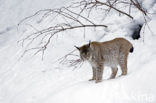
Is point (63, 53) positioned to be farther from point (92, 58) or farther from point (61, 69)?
point (92, 58)

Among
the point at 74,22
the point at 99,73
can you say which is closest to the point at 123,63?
the point at 99,73

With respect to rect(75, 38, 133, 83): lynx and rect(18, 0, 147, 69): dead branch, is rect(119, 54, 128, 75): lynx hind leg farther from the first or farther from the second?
rect(18, 0, 147, 69): dead branch

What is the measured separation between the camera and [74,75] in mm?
6871

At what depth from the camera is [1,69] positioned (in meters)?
8.34

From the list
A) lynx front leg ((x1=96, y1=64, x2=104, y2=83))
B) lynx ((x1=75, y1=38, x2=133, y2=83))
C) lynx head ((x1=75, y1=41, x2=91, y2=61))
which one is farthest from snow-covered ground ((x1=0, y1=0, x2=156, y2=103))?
lynx head ((x1=75, y1=41, x2=91, y2=61))

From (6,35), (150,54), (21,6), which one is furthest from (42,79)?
(21,6)

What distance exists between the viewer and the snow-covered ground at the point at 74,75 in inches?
170

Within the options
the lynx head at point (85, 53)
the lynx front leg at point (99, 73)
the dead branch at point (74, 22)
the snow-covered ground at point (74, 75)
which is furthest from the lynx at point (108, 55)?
the dead branch at point (74, 22)

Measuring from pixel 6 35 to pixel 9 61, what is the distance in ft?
8.95

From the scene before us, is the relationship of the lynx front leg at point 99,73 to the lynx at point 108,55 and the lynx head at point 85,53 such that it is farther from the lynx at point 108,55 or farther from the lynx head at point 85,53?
the lynx head at point 85,53

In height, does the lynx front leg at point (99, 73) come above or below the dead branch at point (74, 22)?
below

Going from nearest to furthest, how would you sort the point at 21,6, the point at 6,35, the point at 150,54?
1. the point at 150,54
2. the point at 6,35
3. the point at 21,6

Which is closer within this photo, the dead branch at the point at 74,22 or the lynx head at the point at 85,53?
the lynx head at the point at 85,53

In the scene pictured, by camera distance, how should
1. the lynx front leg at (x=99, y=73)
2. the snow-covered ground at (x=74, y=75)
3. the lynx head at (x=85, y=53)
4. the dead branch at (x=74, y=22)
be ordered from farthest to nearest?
the dead branch at (x=74, y=22)
the lynx front leg at (x=99, y=73)
the lynx head at (x=85, y=53)
the snow-covered ground at (x=74, y=75)
